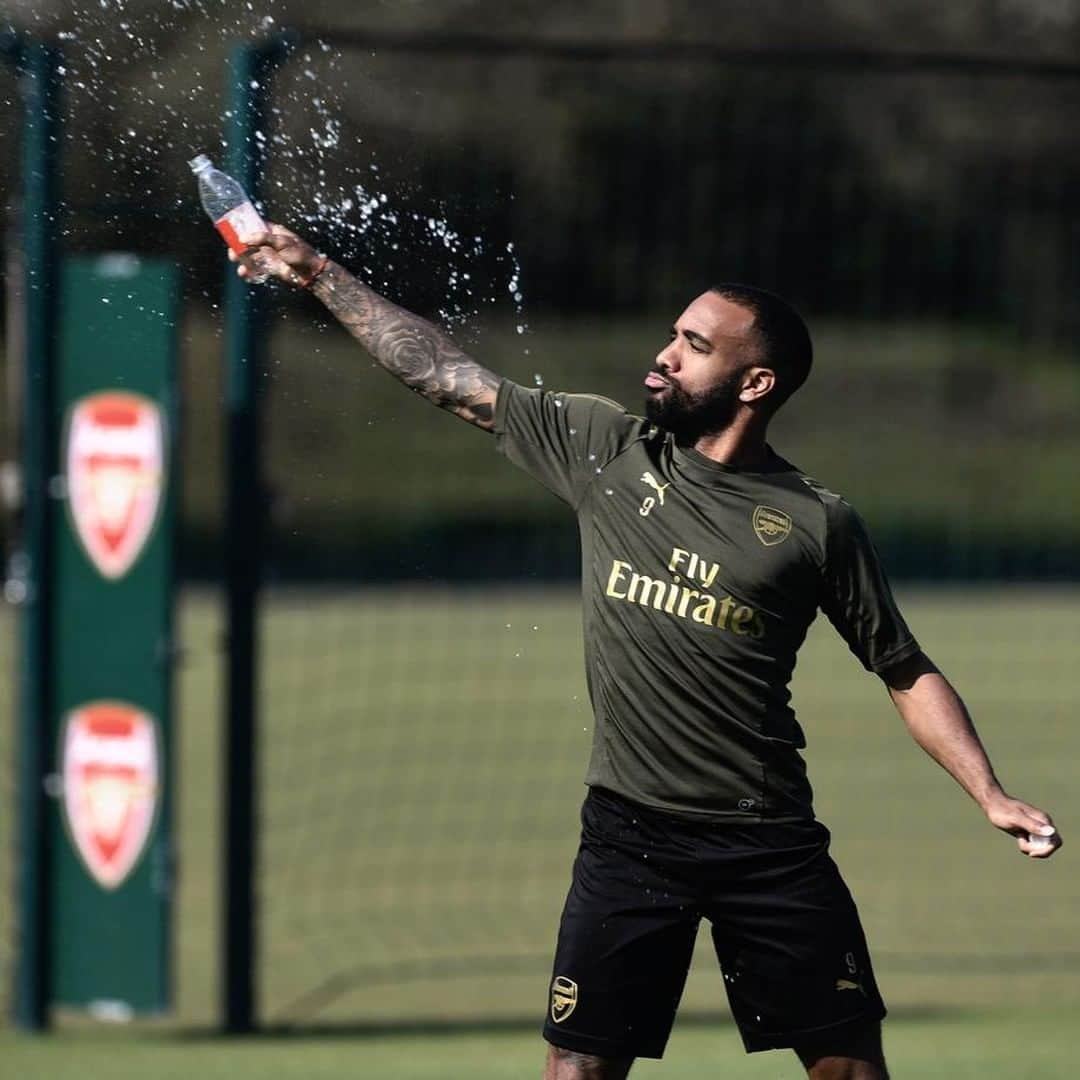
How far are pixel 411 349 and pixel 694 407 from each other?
0.57 meters

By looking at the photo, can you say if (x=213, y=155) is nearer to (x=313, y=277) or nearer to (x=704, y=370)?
(x=313, y=277)

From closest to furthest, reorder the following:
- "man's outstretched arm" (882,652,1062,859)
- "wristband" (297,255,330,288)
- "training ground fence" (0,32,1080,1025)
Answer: "man's outstretched arm" (882,652,1062,859), "wristband" (297,255,330,288), "training ground fence" (0,32,1080,1025)

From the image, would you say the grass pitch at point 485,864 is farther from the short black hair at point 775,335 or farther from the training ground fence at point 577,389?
the short black hair at point 775,335

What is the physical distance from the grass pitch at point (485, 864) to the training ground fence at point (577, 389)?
0.14ft

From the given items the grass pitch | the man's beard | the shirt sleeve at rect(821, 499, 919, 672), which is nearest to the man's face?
the man's beard

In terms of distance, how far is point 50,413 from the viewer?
675 centimetres

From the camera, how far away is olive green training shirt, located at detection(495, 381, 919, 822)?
14.5 feet

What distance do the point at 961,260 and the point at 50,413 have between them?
21.7 feet

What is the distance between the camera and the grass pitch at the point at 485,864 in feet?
Answer: 22.2

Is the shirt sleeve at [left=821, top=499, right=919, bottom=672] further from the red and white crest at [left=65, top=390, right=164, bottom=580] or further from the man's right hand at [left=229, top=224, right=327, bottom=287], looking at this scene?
the red and white crest at [left=65, top=390, right=164, bottom=580]

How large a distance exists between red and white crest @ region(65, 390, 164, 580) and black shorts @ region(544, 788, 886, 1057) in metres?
2.69

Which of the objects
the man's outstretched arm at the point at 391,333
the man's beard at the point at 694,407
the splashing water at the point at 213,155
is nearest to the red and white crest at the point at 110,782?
the splashing water at the point at 213,155

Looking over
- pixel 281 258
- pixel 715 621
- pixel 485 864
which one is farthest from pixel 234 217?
pixel 485 864

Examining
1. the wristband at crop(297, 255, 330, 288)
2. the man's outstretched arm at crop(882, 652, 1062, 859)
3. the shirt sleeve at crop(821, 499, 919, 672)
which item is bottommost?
the man's outstretched arm at crop(882, 652, 1062, 859)
